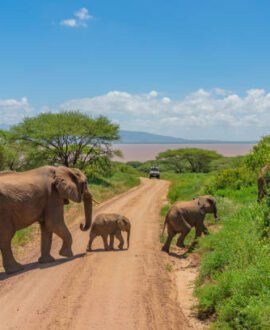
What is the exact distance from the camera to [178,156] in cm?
8419

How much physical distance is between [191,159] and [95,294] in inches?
2916

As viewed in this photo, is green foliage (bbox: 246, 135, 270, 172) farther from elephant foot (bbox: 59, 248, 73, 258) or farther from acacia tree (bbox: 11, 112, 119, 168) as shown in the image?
acacia tree (bbox: 11, 112, 119, 168)

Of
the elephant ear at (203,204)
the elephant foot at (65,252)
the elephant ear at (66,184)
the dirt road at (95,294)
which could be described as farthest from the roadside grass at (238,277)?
the elephant ear at (66,184)

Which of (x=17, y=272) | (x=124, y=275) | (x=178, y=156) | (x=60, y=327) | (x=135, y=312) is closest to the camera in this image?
(x=60, y=327)

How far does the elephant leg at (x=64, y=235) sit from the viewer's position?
1279 cm

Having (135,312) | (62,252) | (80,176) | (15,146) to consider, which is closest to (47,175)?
(80,176)

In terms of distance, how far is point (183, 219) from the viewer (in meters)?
14.9

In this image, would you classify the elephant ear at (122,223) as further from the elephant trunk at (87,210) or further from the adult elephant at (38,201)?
the adult elephant at (38,201)

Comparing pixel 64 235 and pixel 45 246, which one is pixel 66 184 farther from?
pixel 45 246

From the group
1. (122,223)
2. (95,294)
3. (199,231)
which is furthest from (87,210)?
(95,294)

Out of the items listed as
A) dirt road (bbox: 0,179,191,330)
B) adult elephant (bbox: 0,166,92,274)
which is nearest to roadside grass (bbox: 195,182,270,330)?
dirt road (bbox: 0,179,191,330)

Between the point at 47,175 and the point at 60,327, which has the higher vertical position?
the point at 47,175

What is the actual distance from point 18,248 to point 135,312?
8.20 metres

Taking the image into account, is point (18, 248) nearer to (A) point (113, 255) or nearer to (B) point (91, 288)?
(A) point (113, 255)
